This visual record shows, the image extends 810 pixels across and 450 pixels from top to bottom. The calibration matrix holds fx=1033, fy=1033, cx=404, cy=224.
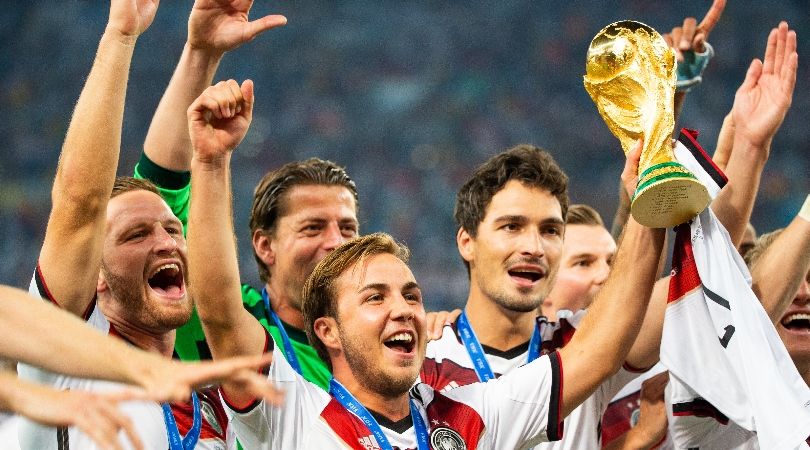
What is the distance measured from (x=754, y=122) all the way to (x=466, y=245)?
3.97ft

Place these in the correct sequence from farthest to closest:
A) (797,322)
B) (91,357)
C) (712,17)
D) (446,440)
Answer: (712,17) → (797,322) → (446,440) → (91,357)

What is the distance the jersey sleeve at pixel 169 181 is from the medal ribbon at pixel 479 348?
107cm

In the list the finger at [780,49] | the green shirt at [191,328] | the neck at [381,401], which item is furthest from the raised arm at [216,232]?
the finger at [780,49]

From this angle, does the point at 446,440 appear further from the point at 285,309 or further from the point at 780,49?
the point at 780,49

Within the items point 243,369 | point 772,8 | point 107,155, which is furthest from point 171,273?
point 772,8

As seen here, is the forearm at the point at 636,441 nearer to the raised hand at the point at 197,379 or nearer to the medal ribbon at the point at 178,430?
the medal ribbon at the point at 178,430

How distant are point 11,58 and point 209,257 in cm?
833

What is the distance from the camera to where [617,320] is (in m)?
2.92

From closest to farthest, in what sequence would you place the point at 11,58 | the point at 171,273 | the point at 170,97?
1. the point at 171,273
2. the point at 170,97
3. the point at 11,58

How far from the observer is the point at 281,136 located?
10.3 m

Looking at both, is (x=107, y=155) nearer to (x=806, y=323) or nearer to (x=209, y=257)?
(x=209, y=257)

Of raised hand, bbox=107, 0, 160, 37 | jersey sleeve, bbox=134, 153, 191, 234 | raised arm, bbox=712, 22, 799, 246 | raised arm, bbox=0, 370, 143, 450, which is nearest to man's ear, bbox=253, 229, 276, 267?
jersey sleeve, bbox=134, 153, 191, 234

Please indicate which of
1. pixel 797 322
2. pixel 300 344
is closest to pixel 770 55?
pixel 797 322

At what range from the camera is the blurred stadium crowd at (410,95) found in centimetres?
993
